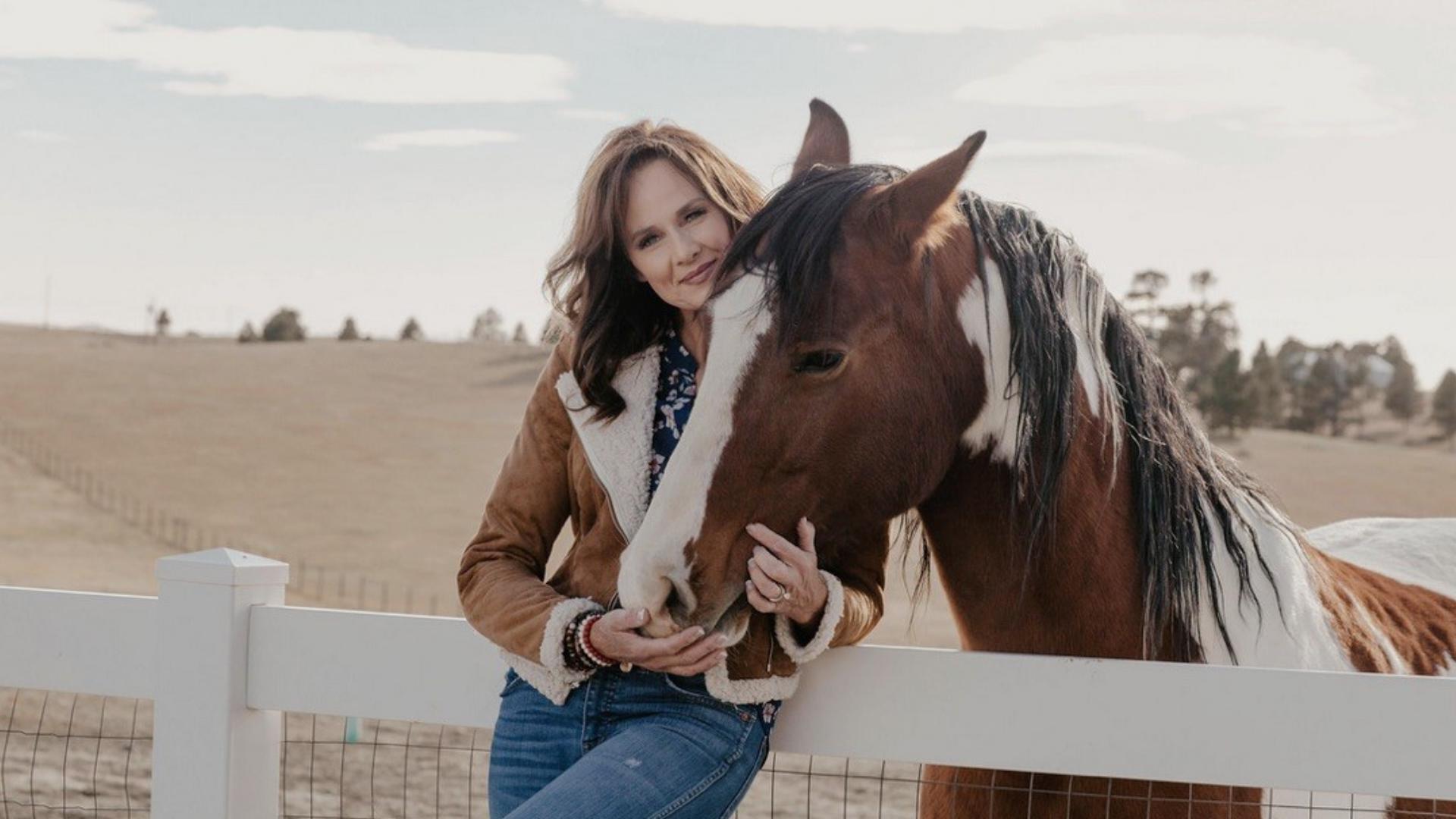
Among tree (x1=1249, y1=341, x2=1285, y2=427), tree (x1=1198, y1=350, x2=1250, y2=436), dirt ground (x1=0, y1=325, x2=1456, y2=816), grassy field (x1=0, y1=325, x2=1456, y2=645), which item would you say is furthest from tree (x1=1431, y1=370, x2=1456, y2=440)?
tree (x1=1198, y1=350, x2=1250, y2=436)

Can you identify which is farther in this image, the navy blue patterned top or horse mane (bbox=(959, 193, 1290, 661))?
the navy blue patterned top

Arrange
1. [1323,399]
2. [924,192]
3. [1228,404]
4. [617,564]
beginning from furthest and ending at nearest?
[1323,399], [1228,404], [617,564], [924,192]

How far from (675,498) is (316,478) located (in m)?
45.4

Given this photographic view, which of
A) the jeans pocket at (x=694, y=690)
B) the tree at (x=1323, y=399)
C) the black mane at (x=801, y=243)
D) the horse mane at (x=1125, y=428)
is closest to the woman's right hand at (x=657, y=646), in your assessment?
the jeans pocket at (x=694, y=690)

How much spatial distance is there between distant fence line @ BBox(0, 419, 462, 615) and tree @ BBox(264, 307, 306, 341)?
3854 centimetres

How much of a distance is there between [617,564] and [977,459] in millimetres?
636

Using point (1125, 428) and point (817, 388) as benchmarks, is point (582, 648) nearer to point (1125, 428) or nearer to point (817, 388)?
point (817, 388)

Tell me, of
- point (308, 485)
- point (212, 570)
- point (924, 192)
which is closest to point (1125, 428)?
point (924, 192)

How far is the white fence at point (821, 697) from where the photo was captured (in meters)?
2.12

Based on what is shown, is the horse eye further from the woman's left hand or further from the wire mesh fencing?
the wire mesh fencing

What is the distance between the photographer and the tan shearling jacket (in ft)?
7.30

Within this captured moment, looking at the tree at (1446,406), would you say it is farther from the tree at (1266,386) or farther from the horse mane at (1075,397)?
→ the horse mane at (1075,397)

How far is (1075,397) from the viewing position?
2.29m

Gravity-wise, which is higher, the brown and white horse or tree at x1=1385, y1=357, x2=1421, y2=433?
the brown and white horse
